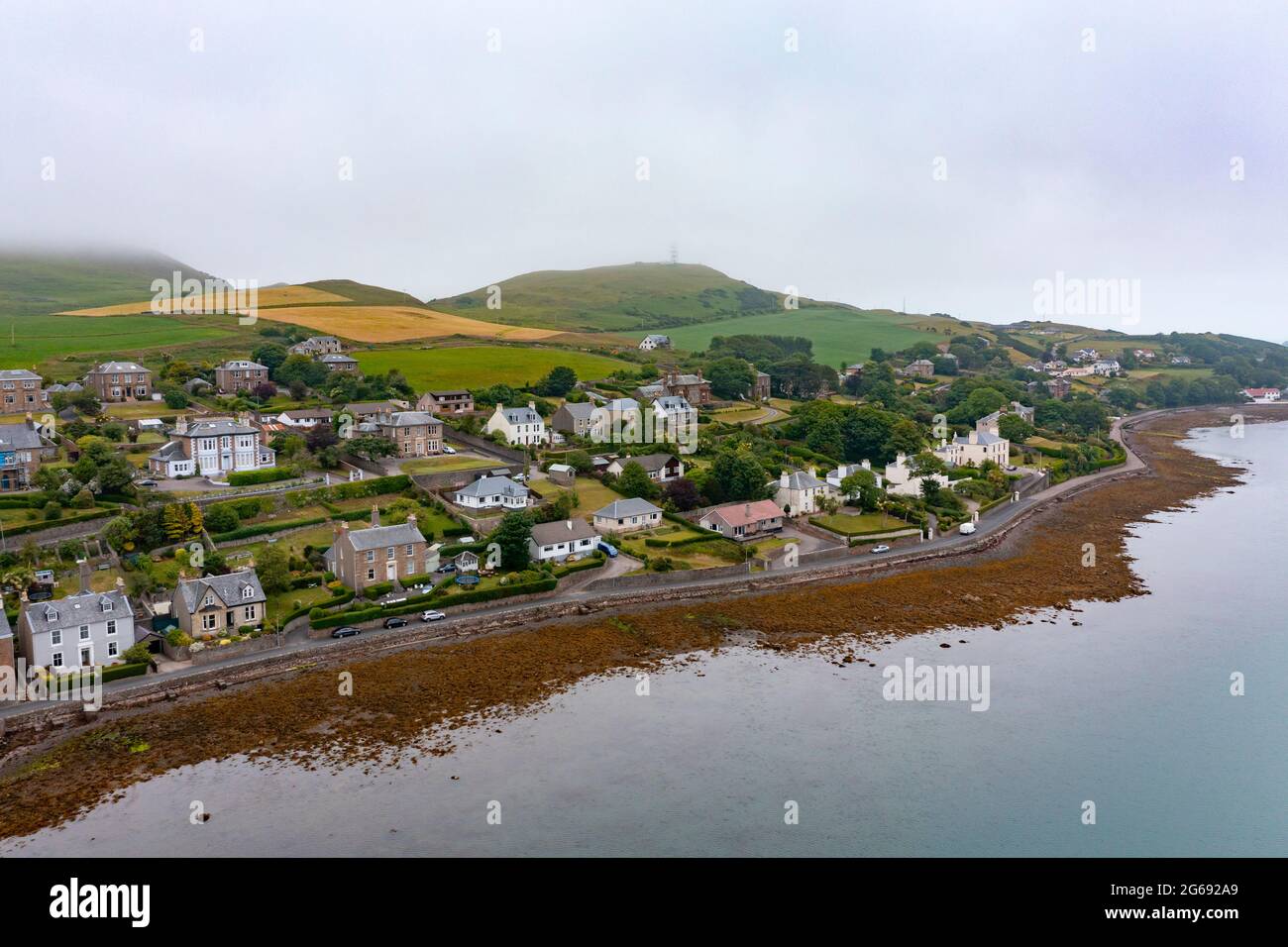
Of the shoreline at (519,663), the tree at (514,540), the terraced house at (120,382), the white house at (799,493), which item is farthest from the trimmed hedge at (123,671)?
the terraced house at (120,382)

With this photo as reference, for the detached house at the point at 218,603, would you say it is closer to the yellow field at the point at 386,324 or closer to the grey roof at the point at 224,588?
the grey roof at the point at 224,588

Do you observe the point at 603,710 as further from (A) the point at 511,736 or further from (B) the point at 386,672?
(B) the point at 386,672

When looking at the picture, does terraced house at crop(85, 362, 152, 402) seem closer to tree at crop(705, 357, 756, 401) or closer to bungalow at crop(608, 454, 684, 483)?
bungalow at crop(608, 454, 684, 483)

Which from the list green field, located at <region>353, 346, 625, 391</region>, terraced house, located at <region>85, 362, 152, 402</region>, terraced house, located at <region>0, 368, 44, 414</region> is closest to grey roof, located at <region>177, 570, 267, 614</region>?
terraced house, located at <region>0, 368, 44, 414</region>

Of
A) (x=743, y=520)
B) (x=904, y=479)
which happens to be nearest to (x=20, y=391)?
(x=743, y=520)

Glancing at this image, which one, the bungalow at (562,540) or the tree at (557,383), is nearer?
the bungalow at (562,540)

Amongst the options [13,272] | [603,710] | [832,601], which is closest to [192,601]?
[603,710]

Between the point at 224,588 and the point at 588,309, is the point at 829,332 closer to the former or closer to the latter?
the point at 588,309
